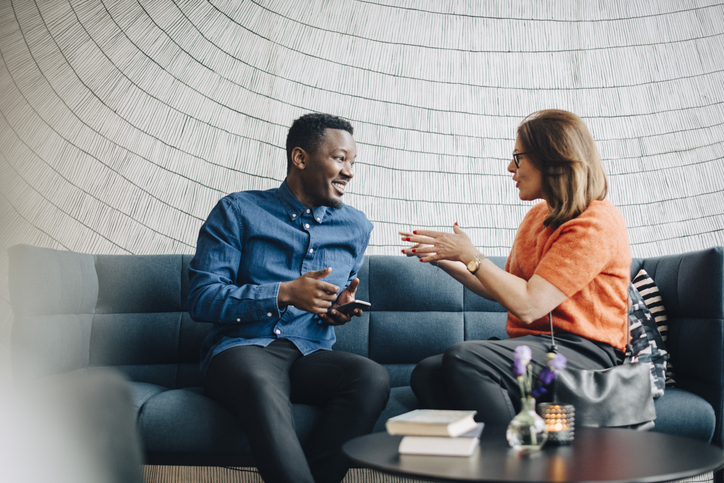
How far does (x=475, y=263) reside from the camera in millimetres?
1471

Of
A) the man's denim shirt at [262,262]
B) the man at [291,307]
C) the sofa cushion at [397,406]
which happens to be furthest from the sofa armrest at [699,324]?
the man's denim shirt at [262,262]

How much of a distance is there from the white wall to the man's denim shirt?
500 millimetres

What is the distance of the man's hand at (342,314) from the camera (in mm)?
1688

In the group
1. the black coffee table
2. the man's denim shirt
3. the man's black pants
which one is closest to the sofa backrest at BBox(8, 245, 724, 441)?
the man's denim shirt

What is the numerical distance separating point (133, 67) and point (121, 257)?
2.83 ft

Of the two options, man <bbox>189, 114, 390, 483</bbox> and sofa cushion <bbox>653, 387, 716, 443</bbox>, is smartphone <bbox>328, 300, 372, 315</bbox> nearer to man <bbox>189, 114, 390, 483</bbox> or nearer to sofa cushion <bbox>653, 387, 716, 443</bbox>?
man <bbox>189, 114, 390, 483</bbox>

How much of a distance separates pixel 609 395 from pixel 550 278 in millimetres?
318

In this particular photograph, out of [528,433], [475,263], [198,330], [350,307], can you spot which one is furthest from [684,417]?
[198,330]

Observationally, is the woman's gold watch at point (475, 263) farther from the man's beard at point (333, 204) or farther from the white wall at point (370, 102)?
the white wall at point (370, 102)

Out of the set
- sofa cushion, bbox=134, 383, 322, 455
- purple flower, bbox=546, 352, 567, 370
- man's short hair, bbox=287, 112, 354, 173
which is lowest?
sofa cushion, bbox=134, 383, 322, 455

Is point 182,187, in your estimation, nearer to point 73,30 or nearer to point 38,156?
point 38,156

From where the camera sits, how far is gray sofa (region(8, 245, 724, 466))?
152cm

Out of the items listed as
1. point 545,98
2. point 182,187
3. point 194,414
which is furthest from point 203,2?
point 194,414

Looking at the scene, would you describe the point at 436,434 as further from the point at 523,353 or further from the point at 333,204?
the point at 333,204
